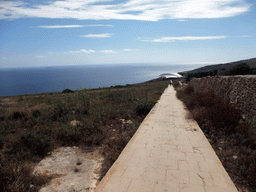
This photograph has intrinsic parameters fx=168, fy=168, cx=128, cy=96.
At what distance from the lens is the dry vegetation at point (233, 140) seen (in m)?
3.27

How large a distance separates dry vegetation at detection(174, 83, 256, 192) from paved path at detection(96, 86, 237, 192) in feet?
0.89

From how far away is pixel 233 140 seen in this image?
15.3 feet

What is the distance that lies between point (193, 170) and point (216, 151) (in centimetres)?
131

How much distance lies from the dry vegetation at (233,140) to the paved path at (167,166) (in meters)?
0.27

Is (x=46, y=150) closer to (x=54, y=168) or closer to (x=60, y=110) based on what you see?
(x=54, y=168)

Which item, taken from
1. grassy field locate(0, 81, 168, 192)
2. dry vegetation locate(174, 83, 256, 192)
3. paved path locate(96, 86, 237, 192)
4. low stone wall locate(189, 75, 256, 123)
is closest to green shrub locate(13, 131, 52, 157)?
grassy field locate(0, 81, 168, 192)

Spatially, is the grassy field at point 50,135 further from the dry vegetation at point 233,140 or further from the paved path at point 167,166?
the dry vegetation at point 233,140

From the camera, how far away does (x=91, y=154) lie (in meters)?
4.39

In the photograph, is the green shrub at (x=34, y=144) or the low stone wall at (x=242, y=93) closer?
the green shrub at (x=34, y=144)

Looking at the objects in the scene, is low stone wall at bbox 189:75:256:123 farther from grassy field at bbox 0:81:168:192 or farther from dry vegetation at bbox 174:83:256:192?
grassy field at bbox 0:81:168:192

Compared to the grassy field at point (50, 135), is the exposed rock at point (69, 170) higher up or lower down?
lower down

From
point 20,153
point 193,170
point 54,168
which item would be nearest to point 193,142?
point 193,170

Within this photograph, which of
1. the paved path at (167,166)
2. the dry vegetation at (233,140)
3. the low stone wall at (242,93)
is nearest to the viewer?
the paved path at (167,166)

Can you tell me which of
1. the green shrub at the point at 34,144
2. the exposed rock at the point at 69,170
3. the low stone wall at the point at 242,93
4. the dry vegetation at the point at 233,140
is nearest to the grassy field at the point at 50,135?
the green shrub at the point at 34,144
